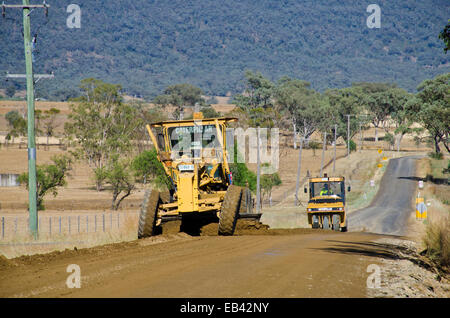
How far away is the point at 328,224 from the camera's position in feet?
105

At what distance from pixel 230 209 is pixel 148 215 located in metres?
2.46

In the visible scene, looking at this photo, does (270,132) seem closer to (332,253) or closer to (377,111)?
(377,111)

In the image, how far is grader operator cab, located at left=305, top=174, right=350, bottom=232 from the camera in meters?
31.5

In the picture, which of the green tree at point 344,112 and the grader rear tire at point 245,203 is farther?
the green tree at point 344,112

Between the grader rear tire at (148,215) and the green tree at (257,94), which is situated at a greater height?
the green tree at (257,94)

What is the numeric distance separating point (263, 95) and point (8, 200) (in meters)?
87.3

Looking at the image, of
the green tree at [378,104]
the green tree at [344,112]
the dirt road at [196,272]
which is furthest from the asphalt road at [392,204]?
the green tree at [378,104]

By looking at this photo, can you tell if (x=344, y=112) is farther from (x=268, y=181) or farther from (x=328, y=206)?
(x=328, y=206)

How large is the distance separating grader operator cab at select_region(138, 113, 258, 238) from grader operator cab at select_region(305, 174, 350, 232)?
1323cm

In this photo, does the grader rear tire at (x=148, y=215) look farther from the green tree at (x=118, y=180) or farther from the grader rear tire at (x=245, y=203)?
the green tree at (x=118, y=180)

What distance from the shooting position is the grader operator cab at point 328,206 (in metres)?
31.5

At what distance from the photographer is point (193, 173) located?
1791cm

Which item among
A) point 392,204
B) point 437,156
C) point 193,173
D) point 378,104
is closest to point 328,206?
point 193,173
